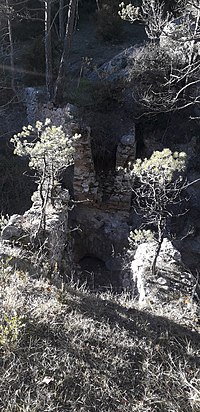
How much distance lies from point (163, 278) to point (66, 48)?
6.72m

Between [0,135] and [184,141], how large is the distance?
5448 mm

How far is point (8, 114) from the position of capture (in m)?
10.1

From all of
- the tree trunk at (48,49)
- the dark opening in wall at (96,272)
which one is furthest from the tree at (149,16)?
the dark opening in wall at (96,272)

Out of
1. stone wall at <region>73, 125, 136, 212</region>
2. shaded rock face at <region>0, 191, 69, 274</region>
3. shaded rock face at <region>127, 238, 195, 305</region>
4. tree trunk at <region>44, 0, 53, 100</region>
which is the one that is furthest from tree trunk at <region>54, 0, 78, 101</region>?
shaded rock face at <region>127, 238, 195, 305</region>

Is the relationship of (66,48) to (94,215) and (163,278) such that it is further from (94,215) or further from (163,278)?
(163,278)

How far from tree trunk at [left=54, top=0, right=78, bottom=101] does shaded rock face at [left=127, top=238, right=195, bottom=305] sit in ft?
18.1

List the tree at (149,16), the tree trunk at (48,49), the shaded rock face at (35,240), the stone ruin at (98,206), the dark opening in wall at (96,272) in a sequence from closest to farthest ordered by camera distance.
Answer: the shaded rock face at (35,240) → the tree at (149,16) → the dark opening in wall at (96,272) → the stone ruin at (98,206) → the tree trunk at (48,49)

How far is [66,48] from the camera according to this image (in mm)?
8273

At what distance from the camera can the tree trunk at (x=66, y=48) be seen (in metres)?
7.72

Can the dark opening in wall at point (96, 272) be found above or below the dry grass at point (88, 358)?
below

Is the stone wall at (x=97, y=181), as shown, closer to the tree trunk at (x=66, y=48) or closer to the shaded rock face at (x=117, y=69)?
the tree trunk at (x=66, y=48)

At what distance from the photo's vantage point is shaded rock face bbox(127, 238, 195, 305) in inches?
166

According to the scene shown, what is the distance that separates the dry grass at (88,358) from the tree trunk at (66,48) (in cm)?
666

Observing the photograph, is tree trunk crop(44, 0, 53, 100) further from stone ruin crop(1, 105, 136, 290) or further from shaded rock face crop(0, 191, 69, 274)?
shaded rock face crop(0, 191, 69, 274)
